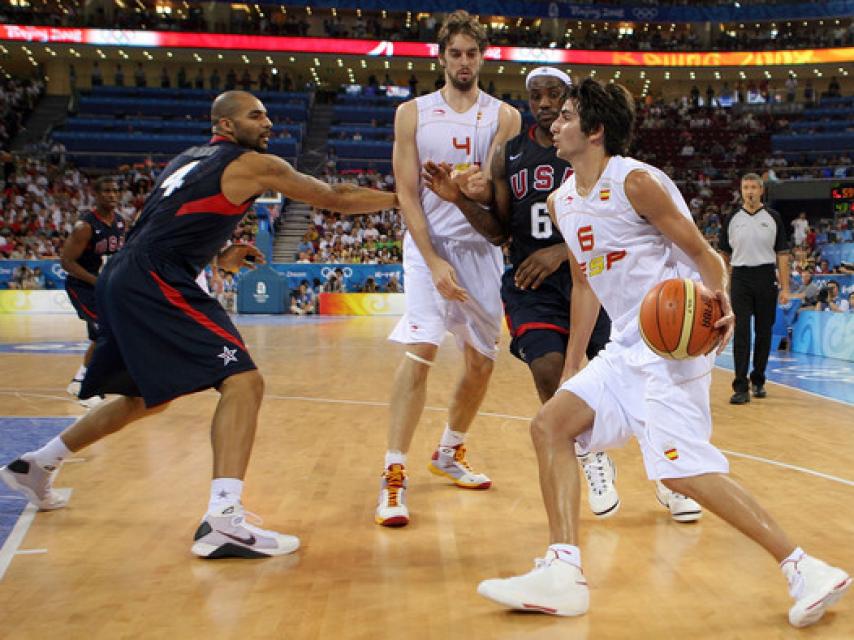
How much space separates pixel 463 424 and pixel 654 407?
198 centimetres

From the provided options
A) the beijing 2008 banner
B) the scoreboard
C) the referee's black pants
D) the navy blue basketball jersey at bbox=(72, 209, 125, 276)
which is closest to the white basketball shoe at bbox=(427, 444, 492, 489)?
the referee's black pants

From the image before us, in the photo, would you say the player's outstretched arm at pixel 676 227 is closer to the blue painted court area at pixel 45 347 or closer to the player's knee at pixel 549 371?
the player's knee at pixel 549 371

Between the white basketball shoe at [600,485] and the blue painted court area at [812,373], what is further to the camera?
the blue painted court area at [812,373]

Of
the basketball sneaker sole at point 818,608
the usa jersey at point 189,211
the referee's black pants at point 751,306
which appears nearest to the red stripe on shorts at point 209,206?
the usa jersey at point 189,211

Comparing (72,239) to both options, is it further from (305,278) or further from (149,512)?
(305,278)

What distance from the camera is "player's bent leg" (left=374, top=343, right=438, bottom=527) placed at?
4.11 m

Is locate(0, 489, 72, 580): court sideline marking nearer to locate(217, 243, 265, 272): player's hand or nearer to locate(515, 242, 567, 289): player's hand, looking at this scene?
locate(217, 243, 265, 272): player's hand

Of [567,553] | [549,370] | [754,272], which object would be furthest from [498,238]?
[754,272]

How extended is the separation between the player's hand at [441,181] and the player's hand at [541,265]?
0.49 m

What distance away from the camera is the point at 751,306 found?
8406mm

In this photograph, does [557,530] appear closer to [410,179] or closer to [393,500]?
[393,500]

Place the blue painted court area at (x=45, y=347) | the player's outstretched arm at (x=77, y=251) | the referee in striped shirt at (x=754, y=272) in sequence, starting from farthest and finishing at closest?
the blue painted court area at (x=45, y=347) < the referee in striped shirt at (x=754, y=272) < the player's outstretched arm at (x=77, y=251)

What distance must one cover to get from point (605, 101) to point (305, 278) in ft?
69.3

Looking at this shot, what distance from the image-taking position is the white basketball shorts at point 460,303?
4.48 metres
